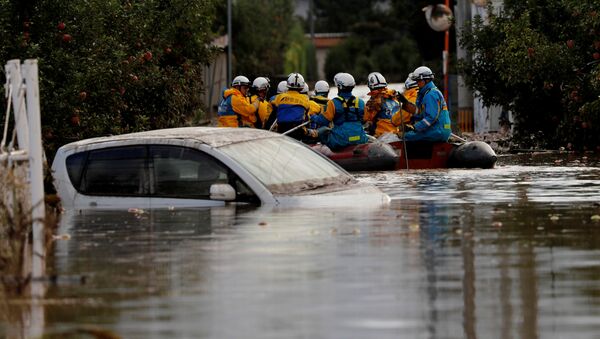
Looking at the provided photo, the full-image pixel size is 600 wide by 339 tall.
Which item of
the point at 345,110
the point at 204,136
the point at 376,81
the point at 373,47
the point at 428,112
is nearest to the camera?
the point at 204,136

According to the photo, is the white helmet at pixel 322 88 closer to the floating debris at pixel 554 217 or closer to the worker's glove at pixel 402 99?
the worker's glove at pixel 402 99

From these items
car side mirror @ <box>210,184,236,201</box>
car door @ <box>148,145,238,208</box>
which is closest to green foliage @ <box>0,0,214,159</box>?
car door @ <box>148,145,238,208</box>

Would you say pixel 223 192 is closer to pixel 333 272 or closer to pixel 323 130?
pixel 333 272

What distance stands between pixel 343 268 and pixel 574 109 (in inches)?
803

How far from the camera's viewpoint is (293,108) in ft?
96.3

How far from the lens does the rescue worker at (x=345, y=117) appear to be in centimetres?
2686

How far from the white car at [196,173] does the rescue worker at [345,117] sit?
9.18 m

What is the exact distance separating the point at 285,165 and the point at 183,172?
99cm

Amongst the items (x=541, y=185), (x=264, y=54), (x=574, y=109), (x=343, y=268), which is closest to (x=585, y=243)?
(x=343, y=268)

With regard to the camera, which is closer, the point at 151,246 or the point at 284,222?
the point at 151,246

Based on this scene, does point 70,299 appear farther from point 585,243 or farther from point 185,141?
point 185,141

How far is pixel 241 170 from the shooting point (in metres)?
16.5

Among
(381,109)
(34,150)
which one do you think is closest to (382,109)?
(381,109)

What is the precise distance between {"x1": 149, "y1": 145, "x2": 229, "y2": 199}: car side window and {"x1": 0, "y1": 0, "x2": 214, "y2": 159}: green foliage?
20.2ft
